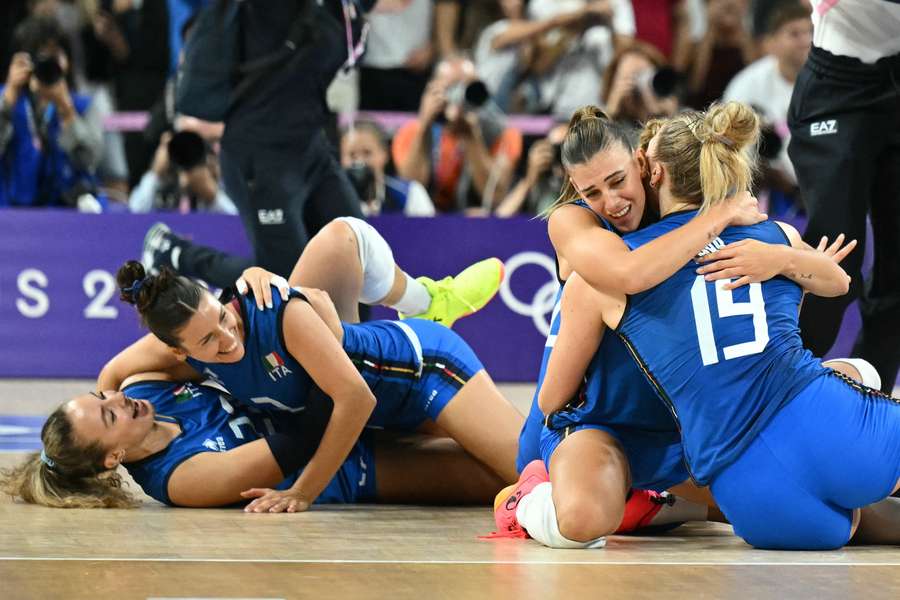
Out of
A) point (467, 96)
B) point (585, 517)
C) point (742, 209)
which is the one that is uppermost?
point (467, 96)

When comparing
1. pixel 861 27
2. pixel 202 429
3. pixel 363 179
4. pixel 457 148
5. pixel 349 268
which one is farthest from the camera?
pixel 457 148

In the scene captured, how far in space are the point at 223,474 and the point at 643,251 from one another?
1.58m

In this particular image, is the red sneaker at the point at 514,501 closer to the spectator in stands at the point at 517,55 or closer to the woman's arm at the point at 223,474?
the woman's arm at the point at 223,474

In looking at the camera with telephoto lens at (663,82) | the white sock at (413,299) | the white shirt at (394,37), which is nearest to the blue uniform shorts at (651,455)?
the white sock at (413,299)

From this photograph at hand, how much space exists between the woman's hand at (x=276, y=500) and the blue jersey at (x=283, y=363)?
11.6 inches

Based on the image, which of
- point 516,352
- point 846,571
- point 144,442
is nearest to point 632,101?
point 516,352

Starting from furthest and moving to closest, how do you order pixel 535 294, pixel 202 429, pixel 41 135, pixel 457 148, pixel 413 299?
pixel 457 148 < pixel 41 135 < pixel 535 294 < pixel 413 299 < pixel 202 429

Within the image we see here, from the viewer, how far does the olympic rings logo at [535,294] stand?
25.6 feet

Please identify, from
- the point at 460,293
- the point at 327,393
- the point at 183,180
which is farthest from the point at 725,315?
the point at 183,180

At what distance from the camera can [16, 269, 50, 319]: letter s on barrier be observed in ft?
25.8

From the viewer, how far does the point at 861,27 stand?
16.5 ft

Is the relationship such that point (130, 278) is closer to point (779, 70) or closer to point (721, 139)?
point (721, 139)

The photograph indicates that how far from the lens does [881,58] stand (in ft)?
16.6

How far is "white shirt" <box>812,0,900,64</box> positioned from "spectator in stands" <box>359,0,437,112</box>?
5.10 m
